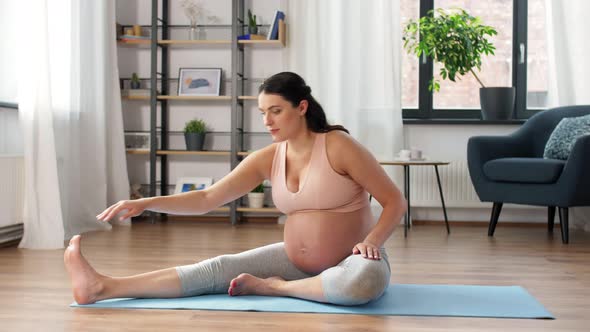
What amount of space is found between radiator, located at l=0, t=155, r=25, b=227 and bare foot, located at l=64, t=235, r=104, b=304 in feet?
5.16

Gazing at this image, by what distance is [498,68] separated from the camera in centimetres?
521

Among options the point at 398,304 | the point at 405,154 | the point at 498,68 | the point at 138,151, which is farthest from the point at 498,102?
the point at 398,304

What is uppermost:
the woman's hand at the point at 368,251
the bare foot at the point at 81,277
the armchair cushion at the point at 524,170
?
the armchair cushion at the point at 524,170

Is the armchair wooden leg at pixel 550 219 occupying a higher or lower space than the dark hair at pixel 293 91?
lower

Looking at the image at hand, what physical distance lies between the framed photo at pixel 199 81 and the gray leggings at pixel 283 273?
2928 millimetres

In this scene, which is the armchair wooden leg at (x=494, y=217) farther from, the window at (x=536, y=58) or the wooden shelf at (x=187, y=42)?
the wooden shelf at (x=187, y=42)

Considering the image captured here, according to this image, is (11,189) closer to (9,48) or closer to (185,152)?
(9,48)

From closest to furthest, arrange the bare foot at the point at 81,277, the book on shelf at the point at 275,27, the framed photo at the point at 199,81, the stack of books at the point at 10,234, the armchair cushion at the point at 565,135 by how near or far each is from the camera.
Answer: the bare foot at the point at 81,277, the stack of books at the point at 10,234, the armchair cushion at the point at 565,135, the book on shelf at the point at 275,27, the framed photo at the point at 199,81

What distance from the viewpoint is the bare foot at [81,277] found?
2.00 m

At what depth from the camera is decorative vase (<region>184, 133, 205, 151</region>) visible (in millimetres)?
5000

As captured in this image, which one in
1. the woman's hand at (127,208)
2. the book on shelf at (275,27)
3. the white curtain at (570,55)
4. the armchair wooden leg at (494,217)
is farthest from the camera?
the book on shelf at (275,27)

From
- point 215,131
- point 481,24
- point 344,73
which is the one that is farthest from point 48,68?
point 481,24

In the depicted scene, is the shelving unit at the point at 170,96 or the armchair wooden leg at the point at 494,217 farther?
the shelving unit at the point at 170,96

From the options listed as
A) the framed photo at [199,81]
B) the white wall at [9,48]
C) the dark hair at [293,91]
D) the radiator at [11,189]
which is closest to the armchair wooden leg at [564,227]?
the dark hair at [293,91]
